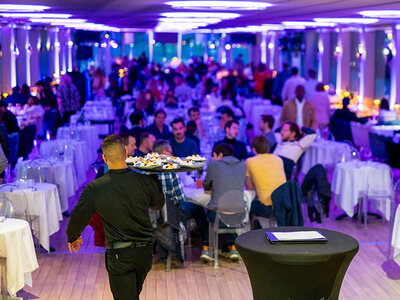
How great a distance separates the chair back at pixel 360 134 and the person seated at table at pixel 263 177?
5.20 metres

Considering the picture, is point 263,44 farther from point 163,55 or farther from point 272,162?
point 272,162

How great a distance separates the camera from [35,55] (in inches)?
668

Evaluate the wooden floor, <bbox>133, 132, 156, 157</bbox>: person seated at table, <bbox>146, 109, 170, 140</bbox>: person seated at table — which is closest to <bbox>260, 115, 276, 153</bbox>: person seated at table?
<bbox>146, 109, 170, 140</bbox>: person seated at table

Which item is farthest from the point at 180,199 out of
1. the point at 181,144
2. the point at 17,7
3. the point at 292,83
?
the point at 292,83

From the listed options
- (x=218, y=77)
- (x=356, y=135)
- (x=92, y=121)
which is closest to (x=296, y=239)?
(x=356, y=135)

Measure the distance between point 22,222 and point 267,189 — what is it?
252 centimetres

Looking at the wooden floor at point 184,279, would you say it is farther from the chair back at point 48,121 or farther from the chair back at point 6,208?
the chair back at point 48,121

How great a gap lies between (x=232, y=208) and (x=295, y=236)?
2.29 m

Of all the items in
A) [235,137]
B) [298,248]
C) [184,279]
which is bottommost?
[184,279]

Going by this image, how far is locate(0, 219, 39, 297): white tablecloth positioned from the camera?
5.39 meters

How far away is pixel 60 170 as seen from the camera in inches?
331

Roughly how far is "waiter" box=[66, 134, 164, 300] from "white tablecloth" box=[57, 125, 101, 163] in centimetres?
661

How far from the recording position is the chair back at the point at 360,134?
38.8 feet

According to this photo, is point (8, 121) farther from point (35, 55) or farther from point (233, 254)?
point (35, 55)
